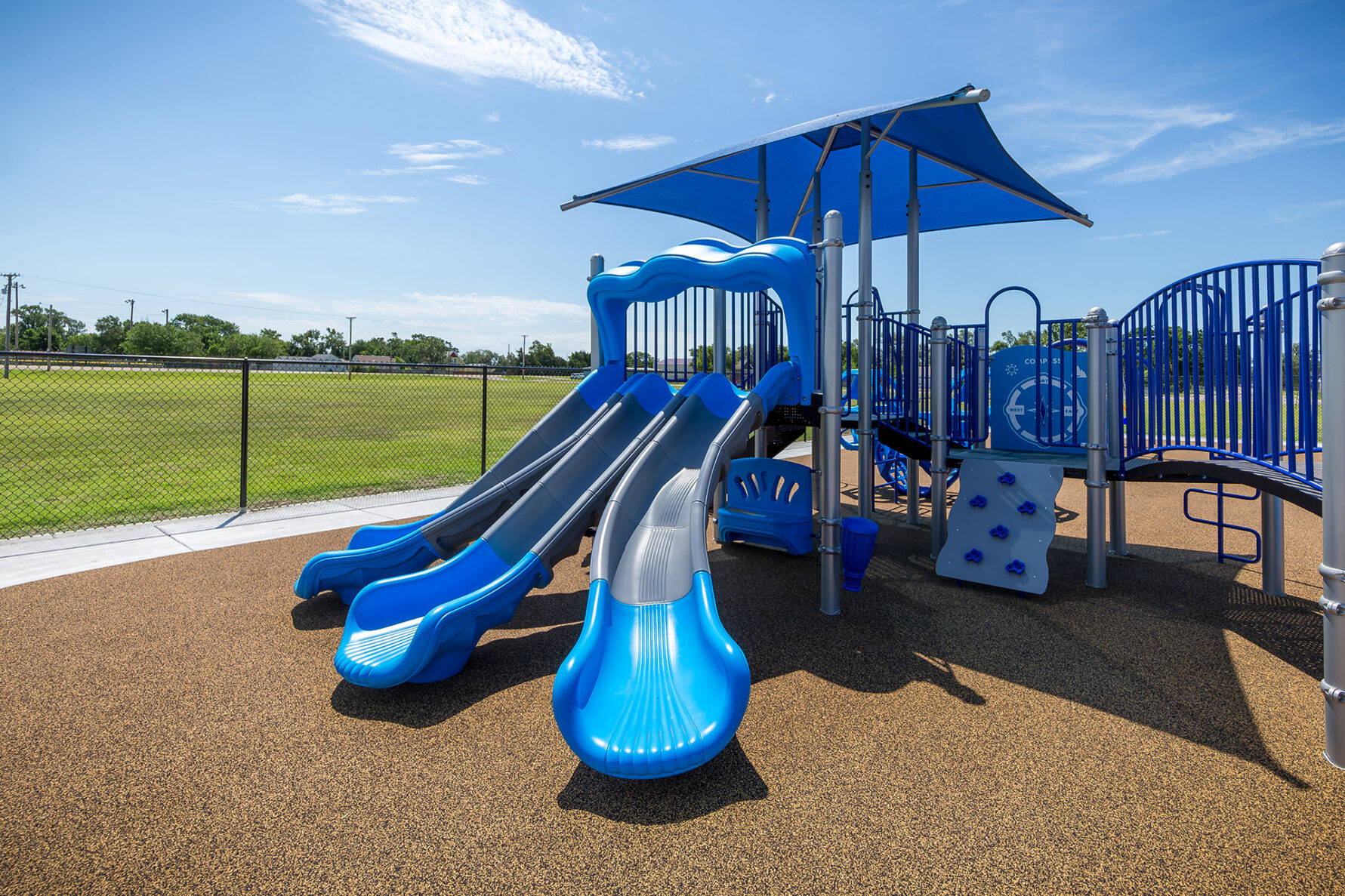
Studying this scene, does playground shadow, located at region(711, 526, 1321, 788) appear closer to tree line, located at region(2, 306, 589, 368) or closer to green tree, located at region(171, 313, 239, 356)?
tree line, located at region(2, 306, 589, 368)

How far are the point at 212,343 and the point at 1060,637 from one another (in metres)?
120

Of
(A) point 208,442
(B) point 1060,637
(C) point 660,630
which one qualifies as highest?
(A) point 208,442

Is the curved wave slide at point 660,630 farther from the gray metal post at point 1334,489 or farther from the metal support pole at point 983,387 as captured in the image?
the gray metal post at point 1334,489

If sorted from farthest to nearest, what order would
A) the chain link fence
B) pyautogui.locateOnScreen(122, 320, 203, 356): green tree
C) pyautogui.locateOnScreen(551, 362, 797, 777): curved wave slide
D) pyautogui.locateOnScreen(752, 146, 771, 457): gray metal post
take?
pyautogui.locateOnScreen(122, 320, 203, 356): green tree
the chain link fence
pyautogui.locateOnScreen(752, 146, 771, 457): gray metal post
pyautogui.locateOnScreen(551, 362, 797, 777): curved wave slide

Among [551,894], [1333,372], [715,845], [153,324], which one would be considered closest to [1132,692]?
[1333,372]

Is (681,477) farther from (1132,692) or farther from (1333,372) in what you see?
(1333,372)

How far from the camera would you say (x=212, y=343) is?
98.8 metres

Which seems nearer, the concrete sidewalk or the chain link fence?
the concrete sidewalk

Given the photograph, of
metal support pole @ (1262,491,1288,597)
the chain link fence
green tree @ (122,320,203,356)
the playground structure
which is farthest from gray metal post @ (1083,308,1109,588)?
green tree @ (122,320,203,356)

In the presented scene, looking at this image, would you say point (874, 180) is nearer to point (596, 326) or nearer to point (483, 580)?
point (596, 326)

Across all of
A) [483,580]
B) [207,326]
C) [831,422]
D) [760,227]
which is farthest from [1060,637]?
[207,326]

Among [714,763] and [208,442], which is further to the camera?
[208,442]

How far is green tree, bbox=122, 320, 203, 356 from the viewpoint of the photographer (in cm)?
8969

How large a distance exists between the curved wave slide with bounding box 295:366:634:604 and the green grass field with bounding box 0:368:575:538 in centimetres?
427
